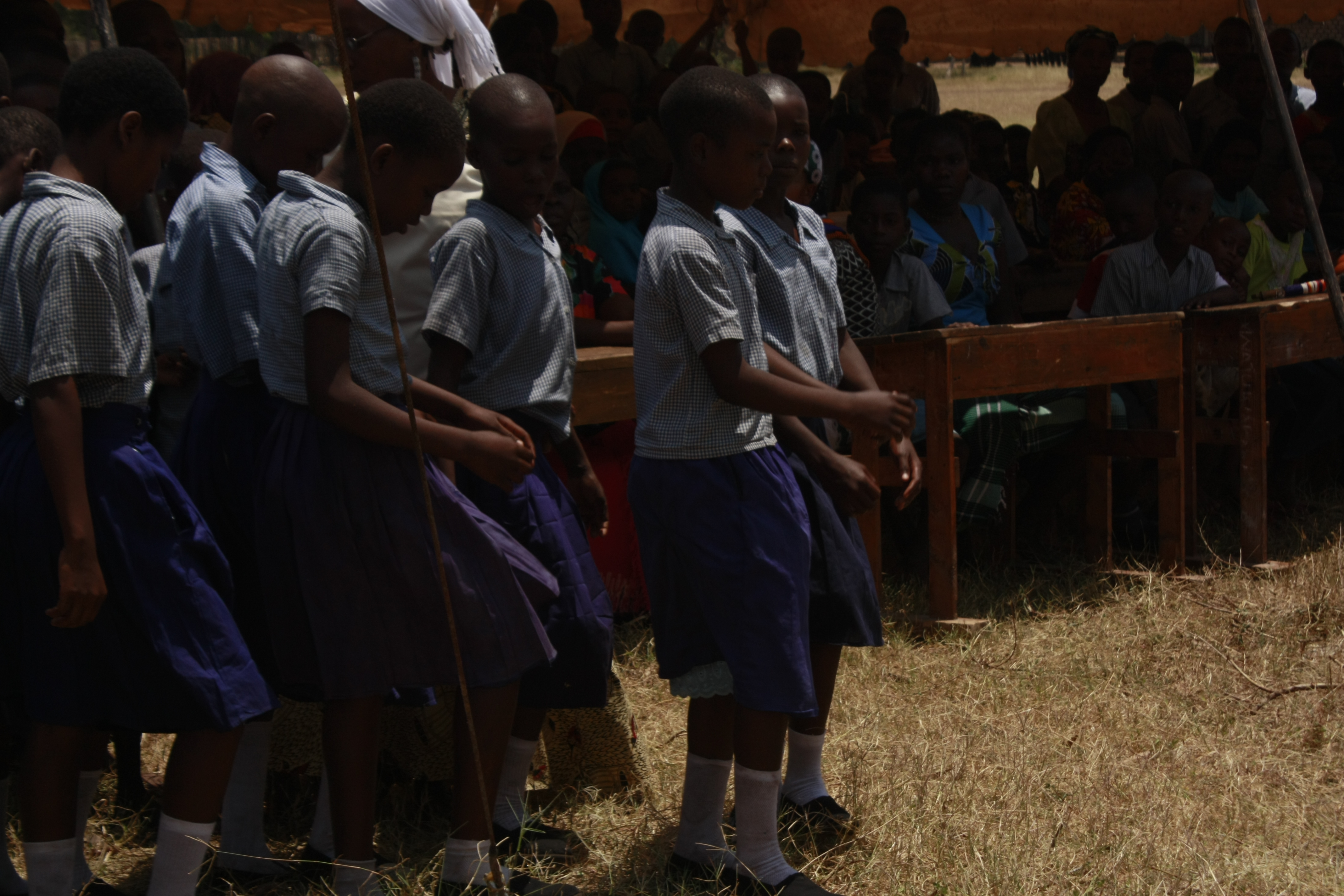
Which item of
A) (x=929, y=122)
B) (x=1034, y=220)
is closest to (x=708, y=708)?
(x=929, y=122)

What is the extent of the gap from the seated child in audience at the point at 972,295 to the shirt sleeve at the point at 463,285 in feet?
8.55

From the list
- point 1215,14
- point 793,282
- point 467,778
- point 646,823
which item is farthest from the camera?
point 1215,14

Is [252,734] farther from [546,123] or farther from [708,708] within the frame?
[546,123]

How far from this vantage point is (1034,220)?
7.37 metres

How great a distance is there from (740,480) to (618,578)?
2091 millimetres

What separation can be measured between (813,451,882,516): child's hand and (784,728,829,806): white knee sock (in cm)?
59

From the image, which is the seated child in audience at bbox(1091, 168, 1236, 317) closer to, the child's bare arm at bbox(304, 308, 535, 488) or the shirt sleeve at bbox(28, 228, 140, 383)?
the child's bare arm at bbox(304, 308, 535, 488)

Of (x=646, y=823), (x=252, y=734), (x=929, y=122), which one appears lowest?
(x=646, y=823)

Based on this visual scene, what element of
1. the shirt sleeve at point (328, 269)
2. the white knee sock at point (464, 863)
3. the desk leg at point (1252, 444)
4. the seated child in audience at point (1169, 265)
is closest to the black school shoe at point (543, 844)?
the white knee sock at point (464, 863)

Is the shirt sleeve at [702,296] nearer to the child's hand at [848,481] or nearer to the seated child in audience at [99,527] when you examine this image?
the child's hand at [848,481]

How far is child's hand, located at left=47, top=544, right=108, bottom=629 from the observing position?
217 cm

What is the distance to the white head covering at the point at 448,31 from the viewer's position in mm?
3180

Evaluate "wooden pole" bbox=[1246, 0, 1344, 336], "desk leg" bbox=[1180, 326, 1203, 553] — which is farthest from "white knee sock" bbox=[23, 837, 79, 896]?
"desk leg" bbox=[1180, 326, 1203, 553]

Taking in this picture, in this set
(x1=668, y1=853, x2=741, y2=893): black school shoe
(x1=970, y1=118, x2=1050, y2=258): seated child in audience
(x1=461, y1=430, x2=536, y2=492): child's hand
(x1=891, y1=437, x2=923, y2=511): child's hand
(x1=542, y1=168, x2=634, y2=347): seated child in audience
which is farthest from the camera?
(x1=970, y1=118, x2=1050, y2=258): seated child in audience
